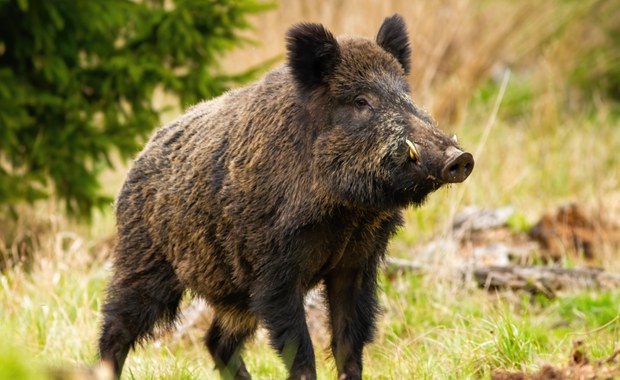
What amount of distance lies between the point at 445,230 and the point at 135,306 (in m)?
2.80

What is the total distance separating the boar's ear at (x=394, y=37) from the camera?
16.5ft

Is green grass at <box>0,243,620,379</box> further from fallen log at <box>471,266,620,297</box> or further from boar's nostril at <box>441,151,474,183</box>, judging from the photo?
boar's nostril at <box>441,151,474,183</box>

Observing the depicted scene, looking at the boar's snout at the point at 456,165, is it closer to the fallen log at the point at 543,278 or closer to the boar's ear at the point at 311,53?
the boar's ear at the point at 311,53

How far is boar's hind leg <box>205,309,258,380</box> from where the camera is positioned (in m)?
5.31

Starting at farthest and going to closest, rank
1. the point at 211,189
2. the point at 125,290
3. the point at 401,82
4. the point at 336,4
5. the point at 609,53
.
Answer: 1. the point at 609,53
2. the point at 336,4
3. the point at 125,290
4. the point at 211,189
5. the point at 401,82

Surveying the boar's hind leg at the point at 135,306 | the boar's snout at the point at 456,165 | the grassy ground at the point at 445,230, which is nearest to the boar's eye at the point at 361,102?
the boar's snout at the point at 456,165

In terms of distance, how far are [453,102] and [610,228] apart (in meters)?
4.05

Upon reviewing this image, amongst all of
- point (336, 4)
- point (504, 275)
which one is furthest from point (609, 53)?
point (504, 275)

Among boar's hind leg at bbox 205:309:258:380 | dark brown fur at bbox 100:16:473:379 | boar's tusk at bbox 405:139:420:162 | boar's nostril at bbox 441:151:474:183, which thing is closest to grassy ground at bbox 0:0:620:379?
boar's hind leg at bbox 205:309:258:380

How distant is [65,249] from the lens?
27.7 feet

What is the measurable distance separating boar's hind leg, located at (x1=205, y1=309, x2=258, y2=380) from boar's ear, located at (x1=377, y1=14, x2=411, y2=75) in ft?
5.15

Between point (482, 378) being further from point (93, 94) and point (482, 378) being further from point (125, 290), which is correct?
point (93, 94)

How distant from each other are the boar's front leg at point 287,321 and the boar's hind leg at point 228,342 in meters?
0.58

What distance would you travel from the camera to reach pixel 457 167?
13.6 ft
